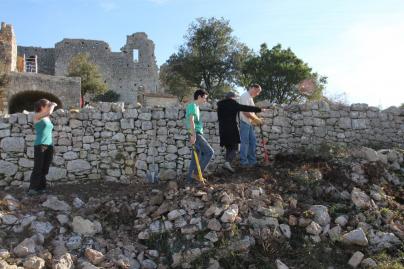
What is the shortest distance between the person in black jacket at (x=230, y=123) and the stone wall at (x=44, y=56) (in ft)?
92.7

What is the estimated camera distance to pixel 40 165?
7.88 metres

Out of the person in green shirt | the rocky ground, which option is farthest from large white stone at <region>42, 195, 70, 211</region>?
the person in green shirt

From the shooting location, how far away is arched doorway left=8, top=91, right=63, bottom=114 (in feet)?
64.1

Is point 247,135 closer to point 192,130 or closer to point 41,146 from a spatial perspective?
point 192,130

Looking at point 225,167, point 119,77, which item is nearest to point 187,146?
point 225,167

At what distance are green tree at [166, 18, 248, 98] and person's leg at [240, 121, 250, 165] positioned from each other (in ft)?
43.7

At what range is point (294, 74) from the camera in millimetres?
21547

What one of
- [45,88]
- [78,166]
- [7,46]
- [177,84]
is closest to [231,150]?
[78,166]

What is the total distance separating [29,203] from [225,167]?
3.63m

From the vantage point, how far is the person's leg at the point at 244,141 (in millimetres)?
8992

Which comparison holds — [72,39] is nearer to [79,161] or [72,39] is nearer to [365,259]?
[79,161]

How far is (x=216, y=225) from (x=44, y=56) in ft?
102

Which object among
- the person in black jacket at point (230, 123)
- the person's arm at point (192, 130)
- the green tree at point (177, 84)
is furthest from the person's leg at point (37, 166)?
the green tree at point (177, 84)

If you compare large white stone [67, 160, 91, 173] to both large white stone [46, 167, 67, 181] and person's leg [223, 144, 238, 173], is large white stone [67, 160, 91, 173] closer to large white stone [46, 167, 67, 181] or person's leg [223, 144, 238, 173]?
large white stone [46, 167, 67, 181]
